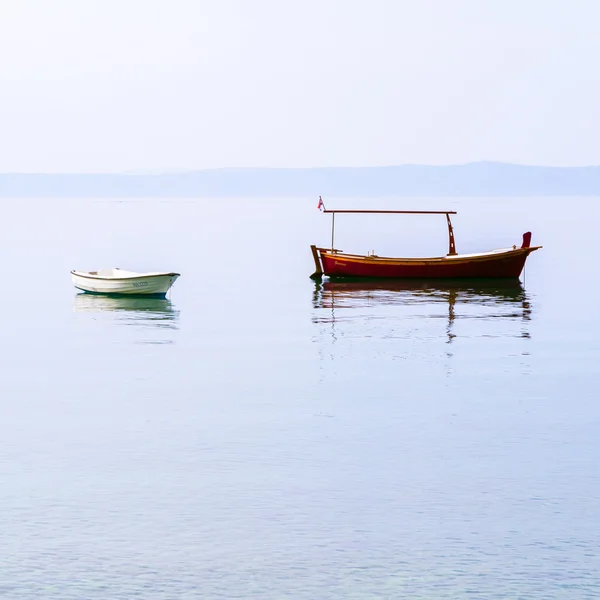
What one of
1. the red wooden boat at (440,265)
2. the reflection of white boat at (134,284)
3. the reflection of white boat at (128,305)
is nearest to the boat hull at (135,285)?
the reflection of white boat at (134,284)

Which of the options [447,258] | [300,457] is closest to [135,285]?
[447,258]

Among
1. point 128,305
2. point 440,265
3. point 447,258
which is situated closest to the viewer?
point 128,305

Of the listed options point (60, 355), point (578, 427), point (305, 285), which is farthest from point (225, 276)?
point (578, 427)

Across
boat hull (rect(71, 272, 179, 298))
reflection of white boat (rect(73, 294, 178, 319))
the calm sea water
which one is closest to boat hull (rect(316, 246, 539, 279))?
reflection of white boat (rect(73, 294, 178, 319))

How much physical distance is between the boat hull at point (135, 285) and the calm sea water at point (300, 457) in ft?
24.1

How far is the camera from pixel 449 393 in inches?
1384

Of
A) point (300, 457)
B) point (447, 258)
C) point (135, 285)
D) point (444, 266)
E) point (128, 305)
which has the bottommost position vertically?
point (128, 305)

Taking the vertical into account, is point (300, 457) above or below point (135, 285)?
above

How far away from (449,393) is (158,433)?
1015cm

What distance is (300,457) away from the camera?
2653 cm

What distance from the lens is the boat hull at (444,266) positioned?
7725 cm

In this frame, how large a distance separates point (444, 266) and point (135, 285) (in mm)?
22404

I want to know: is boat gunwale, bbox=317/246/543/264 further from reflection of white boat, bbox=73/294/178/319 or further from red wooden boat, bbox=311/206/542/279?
reflection of white boat, bbox=73/294/178/319

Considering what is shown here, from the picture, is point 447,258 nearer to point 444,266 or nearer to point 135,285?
point 444,266
